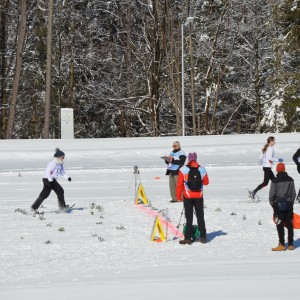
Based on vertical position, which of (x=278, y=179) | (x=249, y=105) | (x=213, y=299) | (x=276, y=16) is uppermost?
(x=276, y=16)

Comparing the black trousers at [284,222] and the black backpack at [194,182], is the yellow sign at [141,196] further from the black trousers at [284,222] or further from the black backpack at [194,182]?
the black trousers at [284,222]

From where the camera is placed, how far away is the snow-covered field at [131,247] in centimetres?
977

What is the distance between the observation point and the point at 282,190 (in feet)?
39.5

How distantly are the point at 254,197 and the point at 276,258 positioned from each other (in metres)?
8.02

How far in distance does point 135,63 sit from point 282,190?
125 feet

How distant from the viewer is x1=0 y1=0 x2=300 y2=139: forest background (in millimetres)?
48406

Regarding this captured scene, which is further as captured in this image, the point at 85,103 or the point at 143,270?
the point at 85,103

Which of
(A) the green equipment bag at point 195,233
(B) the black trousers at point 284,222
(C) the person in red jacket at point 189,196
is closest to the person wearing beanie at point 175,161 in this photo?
(A) the green equipment bag at point 195,233

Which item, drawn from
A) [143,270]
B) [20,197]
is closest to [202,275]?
[143,270]

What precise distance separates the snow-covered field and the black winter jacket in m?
0.88

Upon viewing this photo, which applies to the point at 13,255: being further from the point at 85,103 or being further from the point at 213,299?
the point at 85,103

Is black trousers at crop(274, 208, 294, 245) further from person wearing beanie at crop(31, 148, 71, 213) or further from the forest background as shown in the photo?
the forest background

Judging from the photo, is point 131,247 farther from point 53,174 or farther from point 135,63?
point 135,63

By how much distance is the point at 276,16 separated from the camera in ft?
138
